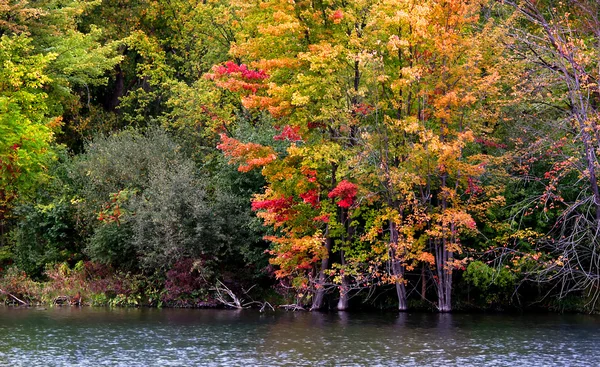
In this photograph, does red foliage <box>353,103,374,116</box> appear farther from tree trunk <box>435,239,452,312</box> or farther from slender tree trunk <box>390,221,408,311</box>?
tree trunk <box>435,239,452,312</box>

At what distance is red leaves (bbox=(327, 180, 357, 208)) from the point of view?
30545mm

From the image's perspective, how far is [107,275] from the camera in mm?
36625

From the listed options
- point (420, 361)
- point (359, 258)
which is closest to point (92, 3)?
point (359, 258)

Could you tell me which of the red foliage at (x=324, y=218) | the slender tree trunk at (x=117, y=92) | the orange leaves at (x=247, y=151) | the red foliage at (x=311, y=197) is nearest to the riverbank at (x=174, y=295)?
the red foliage at (x=324, y=218)

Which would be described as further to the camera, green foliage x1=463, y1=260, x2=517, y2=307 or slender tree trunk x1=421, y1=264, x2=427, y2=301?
slender tree trunk x1=421, y1=264, x2=427, y2=301

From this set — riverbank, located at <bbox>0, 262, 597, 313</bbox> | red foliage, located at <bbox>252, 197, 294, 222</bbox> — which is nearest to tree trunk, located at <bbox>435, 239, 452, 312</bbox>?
riverbank, located at <bbox>0, 262, 597, 313</bbox>

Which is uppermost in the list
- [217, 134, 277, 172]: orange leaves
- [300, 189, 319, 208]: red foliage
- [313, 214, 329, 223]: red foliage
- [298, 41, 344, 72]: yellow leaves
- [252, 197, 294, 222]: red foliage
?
[298, 41, 344, 72]: yellow leaves

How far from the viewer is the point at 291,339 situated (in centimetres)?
2481

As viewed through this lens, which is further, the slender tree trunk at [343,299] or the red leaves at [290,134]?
the slender tree trunk at [343,299]

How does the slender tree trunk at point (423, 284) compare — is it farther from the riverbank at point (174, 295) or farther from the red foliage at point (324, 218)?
the red foliage at point (324, 218)

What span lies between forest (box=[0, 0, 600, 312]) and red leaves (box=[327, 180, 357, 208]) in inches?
3.2

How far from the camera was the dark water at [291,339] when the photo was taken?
69.6ft

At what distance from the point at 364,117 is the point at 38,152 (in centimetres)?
1542

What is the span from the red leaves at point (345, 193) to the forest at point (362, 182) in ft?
0.27
